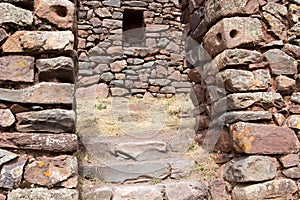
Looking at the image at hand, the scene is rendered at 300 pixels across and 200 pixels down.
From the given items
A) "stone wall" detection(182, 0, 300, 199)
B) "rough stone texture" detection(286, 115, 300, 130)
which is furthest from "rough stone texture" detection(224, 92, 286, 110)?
"rough stone texture" detection(286, 115, 300, 130)

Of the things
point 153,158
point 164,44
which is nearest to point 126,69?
point 164,44

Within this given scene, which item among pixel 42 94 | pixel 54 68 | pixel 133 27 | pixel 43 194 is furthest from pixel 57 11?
pixel 133 27

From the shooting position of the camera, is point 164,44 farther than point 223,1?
Yes

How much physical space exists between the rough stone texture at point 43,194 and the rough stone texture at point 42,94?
1.48 feet

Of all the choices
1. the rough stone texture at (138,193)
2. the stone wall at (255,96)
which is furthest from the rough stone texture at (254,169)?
the rough stone texture at (138,193)

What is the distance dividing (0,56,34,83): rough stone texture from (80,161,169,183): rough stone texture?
0.93 metres

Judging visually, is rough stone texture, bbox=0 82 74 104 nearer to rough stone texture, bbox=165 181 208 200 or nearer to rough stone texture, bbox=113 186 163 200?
rough stone texture, bbox=113 186 163 200

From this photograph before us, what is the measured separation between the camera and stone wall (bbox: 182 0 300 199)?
78.7 inches

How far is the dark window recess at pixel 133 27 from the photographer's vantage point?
5.70 metres

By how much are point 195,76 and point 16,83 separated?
176 cm

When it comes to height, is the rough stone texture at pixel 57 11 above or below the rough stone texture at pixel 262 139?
above

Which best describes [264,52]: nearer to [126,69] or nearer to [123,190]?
[123,190]

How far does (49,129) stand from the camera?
1542 mm

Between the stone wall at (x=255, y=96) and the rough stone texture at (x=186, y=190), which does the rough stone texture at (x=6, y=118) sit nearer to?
the rough stone texture at (x=186, y=190)
